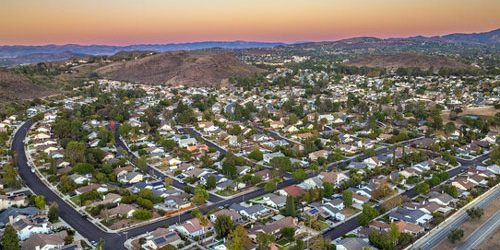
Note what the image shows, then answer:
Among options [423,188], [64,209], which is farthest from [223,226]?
[423,188]

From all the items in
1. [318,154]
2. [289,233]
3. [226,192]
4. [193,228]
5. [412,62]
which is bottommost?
[226,192]

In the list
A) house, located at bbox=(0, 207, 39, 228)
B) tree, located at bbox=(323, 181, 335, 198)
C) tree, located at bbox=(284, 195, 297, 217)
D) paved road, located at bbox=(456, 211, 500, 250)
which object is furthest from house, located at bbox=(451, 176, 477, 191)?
house, located at bbox=(0, 207, 39, 228)

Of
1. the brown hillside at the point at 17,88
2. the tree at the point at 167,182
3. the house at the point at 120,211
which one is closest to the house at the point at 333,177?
the tree at the point at 167,182

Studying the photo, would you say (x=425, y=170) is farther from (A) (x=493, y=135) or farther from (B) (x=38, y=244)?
(B) (x=38, y=244)

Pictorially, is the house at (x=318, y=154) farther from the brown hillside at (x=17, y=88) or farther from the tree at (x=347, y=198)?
the brown hillside at (x=17, y=88)

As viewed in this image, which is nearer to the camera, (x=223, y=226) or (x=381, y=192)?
(x=223, y=226)

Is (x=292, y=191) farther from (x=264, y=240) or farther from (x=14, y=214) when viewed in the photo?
(x=14, y=214)

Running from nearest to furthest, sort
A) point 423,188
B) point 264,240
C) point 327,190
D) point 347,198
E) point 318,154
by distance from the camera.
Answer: point 264,240 → point 347,198 → point 327,190 → point 423,188 → point 318,154
